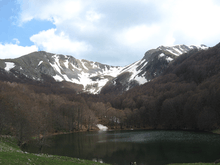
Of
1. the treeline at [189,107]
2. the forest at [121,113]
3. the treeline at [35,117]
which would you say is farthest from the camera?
the treeline at [189,107]

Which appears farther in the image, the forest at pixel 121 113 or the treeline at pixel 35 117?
the forest at pixel 121 113

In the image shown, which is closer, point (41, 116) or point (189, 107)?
point (41, 116)

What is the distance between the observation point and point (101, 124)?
12600 cm

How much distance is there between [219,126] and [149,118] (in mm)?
46567

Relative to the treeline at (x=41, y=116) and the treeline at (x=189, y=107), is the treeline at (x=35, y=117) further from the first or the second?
the treeline at (x=189, y=107)

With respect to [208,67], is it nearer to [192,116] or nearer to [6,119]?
[192,116]

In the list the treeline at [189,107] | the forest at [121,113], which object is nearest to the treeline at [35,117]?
the forest at [121,113]

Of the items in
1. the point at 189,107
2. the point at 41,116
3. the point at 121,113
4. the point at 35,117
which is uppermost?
the point at 189,107

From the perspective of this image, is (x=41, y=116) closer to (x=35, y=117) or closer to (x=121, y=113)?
(x=35, y=117)

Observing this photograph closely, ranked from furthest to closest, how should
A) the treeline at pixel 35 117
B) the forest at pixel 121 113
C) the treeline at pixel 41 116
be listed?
the forest at pixel 121 113 → the treeline at pixel 41 116 → the treeline at pixel 35 117

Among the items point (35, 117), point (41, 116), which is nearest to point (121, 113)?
point (41, 116)

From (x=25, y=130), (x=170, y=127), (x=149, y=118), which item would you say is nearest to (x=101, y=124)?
(x=149, y=118)

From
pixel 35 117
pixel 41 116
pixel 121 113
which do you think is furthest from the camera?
pixel 121 113

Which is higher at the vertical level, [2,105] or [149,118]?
[2,105]
